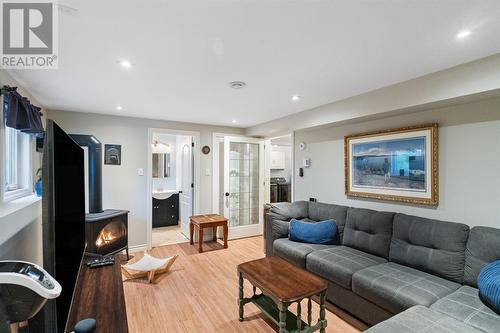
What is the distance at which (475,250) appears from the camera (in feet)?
6.58

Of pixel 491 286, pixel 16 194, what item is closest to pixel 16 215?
pixel 16 194

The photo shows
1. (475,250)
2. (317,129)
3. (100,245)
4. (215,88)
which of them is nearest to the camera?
(475,250)

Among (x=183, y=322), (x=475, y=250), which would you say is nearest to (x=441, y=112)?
(x=475, y=250)

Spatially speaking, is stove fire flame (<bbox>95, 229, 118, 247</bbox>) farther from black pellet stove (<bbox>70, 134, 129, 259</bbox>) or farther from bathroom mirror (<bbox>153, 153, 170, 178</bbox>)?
bathroom mirror (<bbox>153, 153, 170, 178</bbox>)

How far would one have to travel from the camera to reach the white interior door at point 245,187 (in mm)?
4984

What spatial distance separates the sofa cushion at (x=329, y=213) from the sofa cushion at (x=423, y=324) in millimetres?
1555

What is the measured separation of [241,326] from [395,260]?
167 cm

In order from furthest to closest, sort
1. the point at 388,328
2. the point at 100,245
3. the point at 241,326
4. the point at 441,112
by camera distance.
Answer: the point at 100,245
the point at 441,112
the point at 241,326
the point at 388,328

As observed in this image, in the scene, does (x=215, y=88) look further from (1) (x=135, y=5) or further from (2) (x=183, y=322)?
(2) (x=183, y=322)

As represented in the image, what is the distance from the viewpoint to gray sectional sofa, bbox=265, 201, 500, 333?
157 centimetres

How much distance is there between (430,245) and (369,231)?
0.62 m

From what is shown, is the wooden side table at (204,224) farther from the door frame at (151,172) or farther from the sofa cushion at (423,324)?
the sofa cushion at (423,324)

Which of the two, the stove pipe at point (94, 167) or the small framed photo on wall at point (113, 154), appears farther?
the small framed photo on wall at point (113, 154)

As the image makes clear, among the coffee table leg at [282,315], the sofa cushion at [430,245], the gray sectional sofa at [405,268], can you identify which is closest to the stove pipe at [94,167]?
the gray sectional sofa at [405,268]
